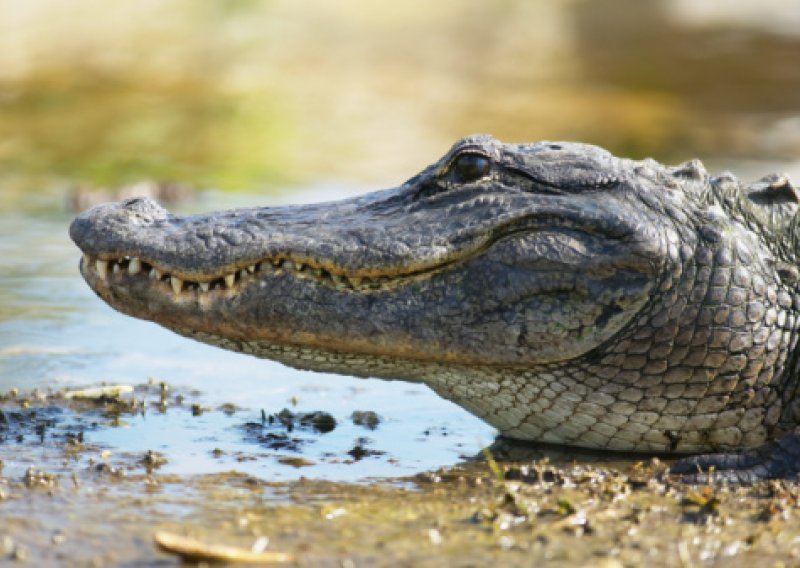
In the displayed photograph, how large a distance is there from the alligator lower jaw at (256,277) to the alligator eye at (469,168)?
375mm

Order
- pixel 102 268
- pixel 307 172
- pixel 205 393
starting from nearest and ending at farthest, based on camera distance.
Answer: pixel 102 268 → pixel 205 393 → pixel 307 172

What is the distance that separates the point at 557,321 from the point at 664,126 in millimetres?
11277

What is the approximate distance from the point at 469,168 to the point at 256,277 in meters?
0.85

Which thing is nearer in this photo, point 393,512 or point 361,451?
point 393,512

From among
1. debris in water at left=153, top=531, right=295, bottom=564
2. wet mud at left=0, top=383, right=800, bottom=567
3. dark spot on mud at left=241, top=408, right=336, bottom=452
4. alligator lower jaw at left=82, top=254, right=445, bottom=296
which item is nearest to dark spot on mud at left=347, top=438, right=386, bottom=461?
wet mud at left=0, top=383, right=800, bottom=567

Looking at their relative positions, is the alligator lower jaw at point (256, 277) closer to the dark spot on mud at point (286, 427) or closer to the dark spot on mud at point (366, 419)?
the dark spot on mud at point (286, 427)

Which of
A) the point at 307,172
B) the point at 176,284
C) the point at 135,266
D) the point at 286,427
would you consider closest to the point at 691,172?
the point at 286,427

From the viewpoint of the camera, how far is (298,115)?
15.1 metres

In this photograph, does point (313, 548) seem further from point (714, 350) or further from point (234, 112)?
point (234, 112)

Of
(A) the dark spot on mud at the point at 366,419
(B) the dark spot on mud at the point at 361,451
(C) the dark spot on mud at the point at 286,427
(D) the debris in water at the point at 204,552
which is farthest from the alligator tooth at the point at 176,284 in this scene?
(D) the debris in water at the point at 204,552

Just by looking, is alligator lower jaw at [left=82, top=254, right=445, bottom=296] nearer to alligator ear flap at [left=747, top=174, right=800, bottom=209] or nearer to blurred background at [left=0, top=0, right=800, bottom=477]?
blurred background at [left=0, top=0, right=800, bottom=477]

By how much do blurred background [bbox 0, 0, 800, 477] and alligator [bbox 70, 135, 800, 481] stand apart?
461mm

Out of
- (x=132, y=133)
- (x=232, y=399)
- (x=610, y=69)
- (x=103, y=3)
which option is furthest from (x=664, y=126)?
(x=232, y=399)

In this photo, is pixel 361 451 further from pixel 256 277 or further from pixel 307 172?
pixel 307 172
